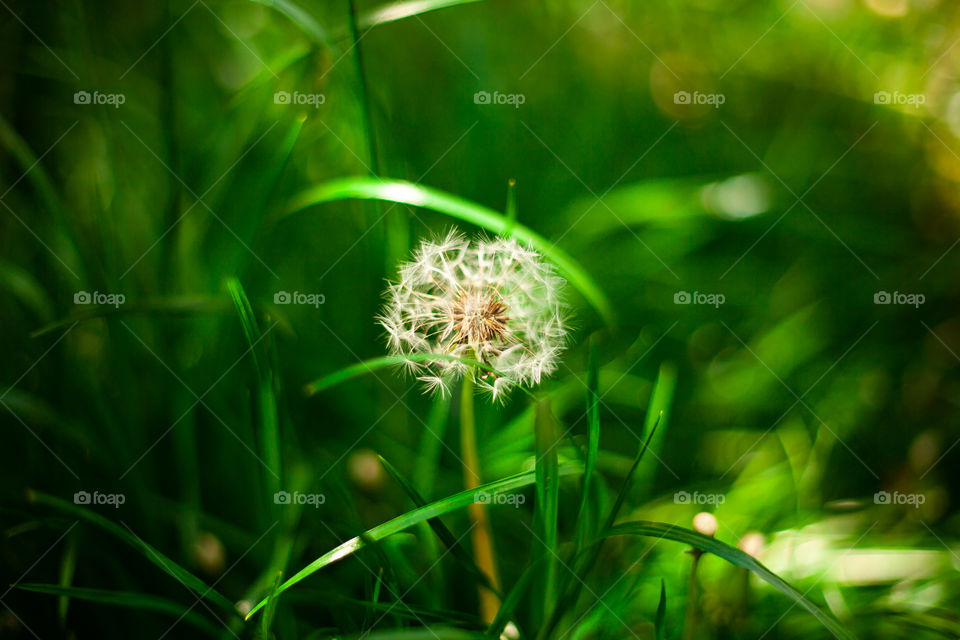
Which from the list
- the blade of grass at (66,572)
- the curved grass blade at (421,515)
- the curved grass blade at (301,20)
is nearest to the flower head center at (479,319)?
the curved grass blade at (421,515)

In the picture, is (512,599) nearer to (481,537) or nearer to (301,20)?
(481,537)

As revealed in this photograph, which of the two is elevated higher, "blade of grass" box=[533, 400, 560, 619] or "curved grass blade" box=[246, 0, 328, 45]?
"curved grass blade" box=[246, 0, 328, 45]

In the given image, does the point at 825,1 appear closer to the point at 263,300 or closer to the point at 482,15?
the point at 482,15

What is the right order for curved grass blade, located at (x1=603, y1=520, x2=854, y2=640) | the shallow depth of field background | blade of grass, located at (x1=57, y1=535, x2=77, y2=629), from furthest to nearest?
the shallow depth of field background
blade of grass, located at (x1=57, y1=535, x2=77, y2=629)
curved grass blade, located at (x1=603, y1=520, x2=854, y2=640)

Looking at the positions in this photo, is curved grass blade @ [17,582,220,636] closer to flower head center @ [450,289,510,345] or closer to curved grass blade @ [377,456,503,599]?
curved grass blade @ [377,456,503,599]

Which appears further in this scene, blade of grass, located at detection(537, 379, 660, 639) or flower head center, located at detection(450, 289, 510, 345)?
flower head center, located at detection(450, 289, 510, 345)

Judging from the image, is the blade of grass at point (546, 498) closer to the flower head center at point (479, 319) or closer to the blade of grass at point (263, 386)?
the flower head center at point (479, 319)

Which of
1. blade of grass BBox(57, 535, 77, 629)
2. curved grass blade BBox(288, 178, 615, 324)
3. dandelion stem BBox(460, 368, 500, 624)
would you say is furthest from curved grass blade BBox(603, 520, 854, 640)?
blade of grass BBox(57, 535, 77, 629)
